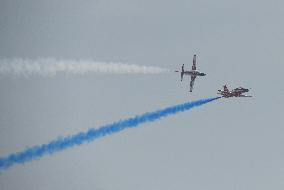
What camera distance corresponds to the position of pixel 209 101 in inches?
7603

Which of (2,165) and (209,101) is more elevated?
(209,101)

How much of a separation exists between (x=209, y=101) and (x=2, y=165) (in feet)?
208

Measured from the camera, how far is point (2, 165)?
160625mm

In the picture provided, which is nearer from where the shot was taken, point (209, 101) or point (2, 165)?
point (2, 165)
